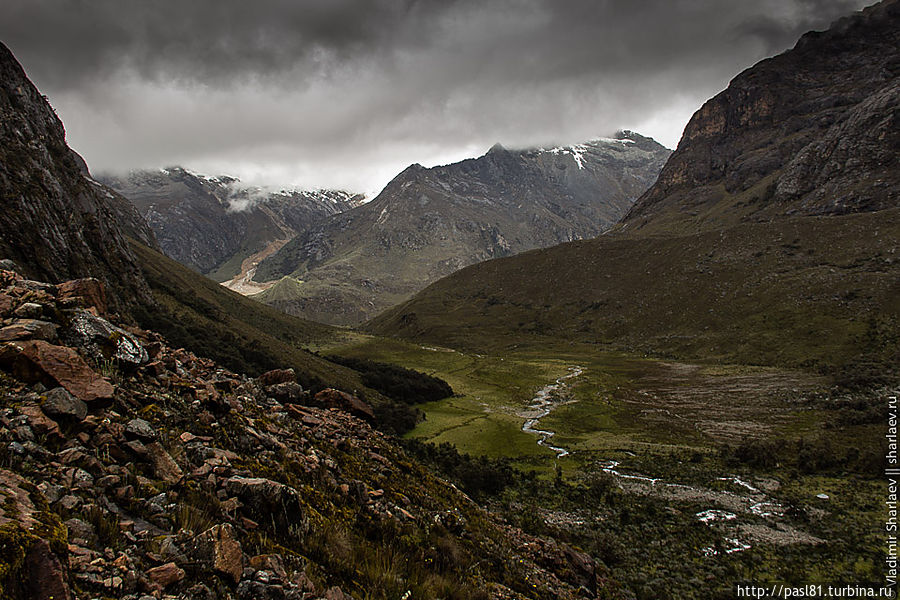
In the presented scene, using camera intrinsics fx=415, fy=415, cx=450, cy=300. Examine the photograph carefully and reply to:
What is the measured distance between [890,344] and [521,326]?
380ft

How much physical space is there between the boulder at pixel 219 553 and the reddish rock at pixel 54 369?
412 cm

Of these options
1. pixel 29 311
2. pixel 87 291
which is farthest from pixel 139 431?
pixel 87 291

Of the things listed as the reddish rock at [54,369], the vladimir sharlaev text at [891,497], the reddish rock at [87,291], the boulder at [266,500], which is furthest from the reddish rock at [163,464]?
the vladimir sharlaev text at [891,497]

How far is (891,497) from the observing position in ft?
86.1

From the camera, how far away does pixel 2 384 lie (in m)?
7.14

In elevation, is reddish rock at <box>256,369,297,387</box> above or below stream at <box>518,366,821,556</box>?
above

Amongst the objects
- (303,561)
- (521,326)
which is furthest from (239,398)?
(521,326)

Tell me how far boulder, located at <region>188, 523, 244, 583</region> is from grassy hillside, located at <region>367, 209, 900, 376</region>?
103 m

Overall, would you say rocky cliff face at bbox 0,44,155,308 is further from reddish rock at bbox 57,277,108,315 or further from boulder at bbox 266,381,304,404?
boulder at bbox 266,381,304,404

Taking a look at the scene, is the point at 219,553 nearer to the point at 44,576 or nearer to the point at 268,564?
the point at 268,564

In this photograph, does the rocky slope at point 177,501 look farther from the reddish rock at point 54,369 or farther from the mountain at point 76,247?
the mountain at point 76,247

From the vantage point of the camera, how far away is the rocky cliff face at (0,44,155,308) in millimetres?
34531

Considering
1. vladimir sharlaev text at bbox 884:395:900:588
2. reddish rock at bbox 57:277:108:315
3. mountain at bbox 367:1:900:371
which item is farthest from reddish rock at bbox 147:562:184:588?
mountain at bbox 367:1:900:371

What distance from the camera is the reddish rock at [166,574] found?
15.8 ft
